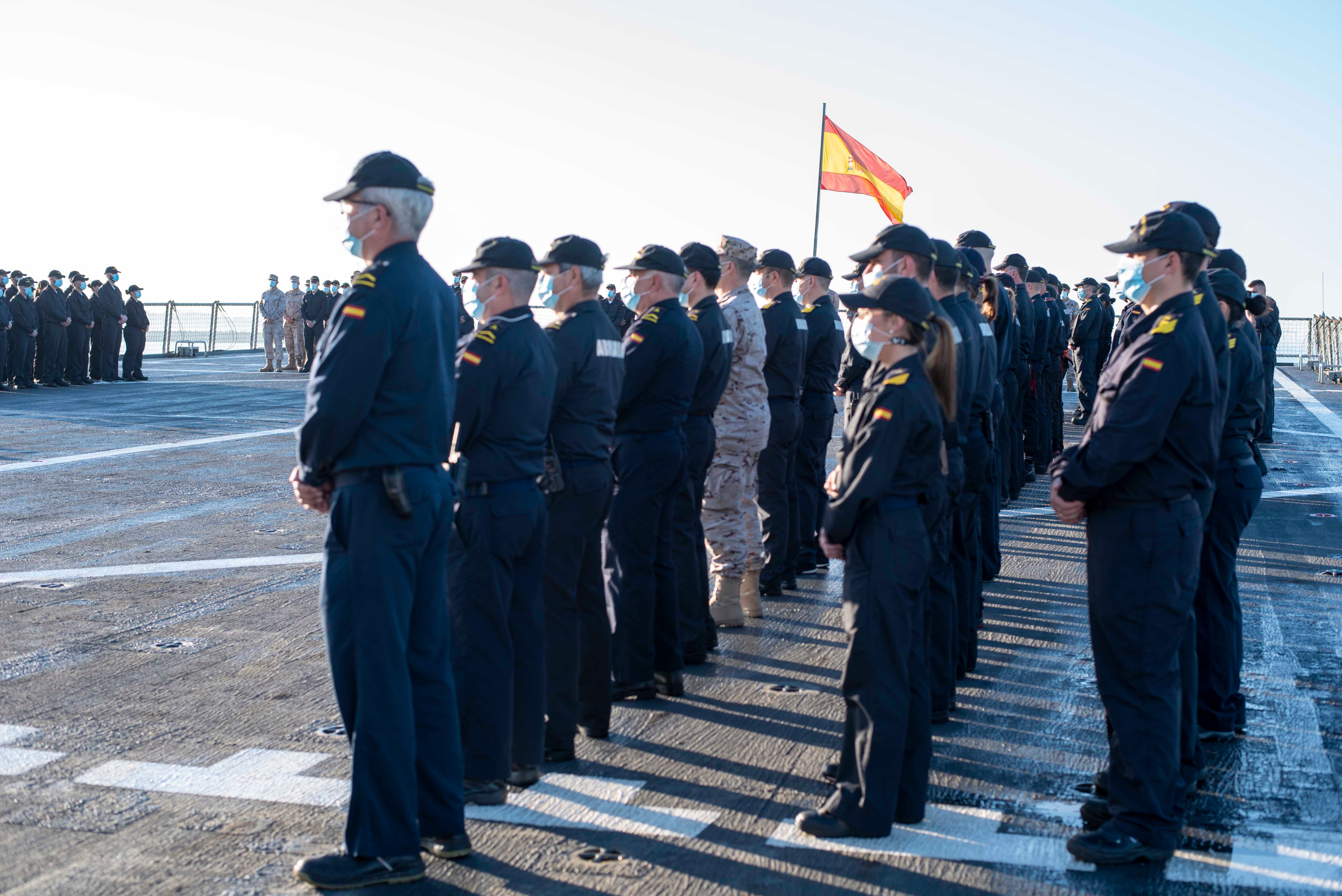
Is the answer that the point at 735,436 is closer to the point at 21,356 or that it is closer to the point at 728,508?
the point at 728,508

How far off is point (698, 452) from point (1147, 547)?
117 inches

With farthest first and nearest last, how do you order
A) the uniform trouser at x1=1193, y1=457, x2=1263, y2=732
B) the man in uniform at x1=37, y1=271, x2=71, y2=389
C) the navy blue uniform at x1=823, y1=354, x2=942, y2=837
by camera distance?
the man in uniform at x1=37, y1=271, x2=71, y2=389 → the uniform trouser at x1=1193, y1=457, x2=1263, y2=732 → the navy blue uniform at x1=823, y1=354, x2=942, y2=837

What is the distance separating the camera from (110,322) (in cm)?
2755

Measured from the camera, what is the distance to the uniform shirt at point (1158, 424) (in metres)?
4.55

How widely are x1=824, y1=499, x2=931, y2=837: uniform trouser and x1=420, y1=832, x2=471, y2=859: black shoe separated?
132cm

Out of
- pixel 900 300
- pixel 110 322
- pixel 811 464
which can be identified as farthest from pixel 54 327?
pixel 900 300

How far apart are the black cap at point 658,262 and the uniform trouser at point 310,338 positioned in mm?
27146

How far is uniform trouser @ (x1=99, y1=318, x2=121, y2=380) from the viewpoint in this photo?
27.6 meters

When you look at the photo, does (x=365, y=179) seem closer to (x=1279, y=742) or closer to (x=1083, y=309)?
(x=1279, y=742)

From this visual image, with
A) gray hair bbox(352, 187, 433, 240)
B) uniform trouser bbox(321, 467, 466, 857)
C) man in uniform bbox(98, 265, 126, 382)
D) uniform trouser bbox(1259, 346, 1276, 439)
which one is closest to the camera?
uniform trouser bbox(321, 467, 466, 857)

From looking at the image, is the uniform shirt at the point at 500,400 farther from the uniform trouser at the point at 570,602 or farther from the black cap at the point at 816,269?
the black cap at the point at 816,269

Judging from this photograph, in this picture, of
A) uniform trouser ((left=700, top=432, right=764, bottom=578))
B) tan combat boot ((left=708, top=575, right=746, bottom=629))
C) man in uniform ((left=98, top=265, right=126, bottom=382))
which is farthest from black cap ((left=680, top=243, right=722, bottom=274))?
man in uniform ((left=98, top=265, right=126, bottom=382))

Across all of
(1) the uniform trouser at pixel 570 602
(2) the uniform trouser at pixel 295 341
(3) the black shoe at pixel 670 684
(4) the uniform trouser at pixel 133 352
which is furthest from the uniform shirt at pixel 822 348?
Result: (2) the uniform trouser at pixel 295 341

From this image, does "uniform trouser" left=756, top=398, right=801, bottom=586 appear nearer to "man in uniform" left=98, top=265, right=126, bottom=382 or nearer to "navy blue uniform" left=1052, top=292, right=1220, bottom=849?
"navy blue uniform" left=1052, top=292, right=1220, bottom=849
